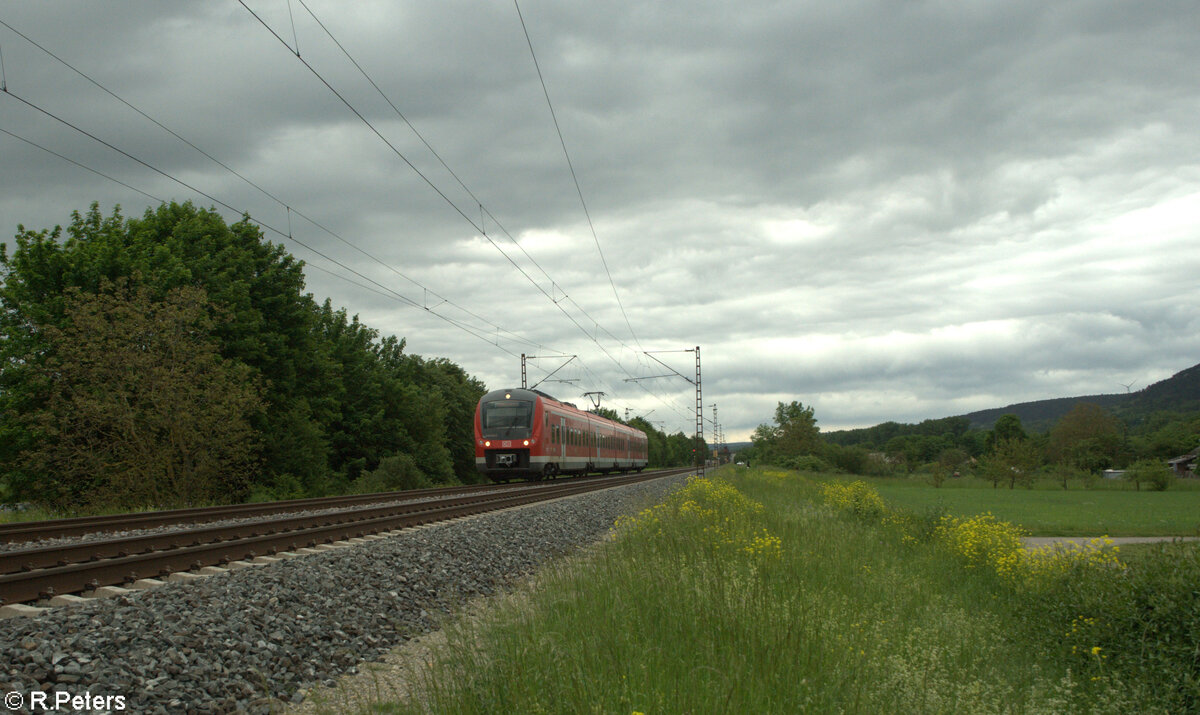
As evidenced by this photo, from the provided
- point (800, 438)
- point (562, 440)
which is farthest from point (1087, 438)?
point (562, 440)

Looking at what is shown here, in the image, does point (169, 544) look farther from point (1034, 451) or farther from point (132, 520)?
point (1034, 451)

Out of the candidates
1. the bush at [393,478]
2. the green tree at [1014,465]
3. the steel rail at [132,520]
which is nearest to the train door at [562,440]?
the bush at [393,478]

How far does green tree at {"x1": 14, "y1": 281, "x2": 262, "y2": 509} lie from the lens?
1895 centimetres

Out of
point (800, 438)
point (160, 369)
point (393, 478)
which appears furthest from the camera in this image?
point (800, 438)

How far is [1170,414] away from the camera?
426ft

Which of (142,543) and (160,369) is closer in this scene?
(142,543)

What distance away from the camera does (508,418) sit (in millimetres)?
31031

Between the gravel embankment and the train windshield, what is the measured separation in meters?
20.9

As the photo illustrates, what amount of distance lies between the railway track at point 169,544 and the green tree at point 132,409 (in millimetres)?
4617

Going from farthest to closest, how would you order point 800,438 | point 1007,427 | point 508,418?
point 1007,427, point 800,438, point 508,418

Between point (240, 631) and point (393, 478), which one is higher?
point (393, 478)

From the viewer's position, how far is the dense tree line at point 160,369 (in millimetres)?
19219

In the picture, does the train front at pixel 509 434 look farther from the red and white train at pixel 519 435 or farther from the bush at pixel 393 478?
the bush at pixel 393 478

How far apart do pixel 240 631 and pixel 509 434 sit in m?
25.1
